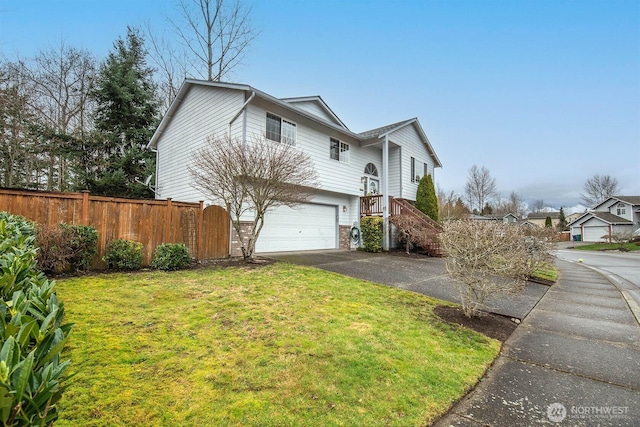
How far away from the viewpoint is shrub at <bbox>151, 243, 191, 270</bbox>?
7.31 m

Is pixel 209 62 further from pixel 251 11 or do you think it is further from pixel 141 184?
pixel 141 184

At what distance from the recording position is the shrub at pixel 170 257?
731 centimetres

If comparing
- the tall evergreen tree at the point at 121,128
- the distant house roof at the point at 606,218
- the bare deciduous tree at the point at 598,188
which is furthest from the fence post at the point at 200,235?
the bare deciduous tree at the point at 598,188

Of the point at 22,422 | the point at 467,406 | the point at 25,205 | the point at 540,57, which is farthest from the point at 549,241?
the point at 25,205

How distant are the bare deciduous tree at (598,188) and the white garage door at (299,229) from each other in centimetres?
6297

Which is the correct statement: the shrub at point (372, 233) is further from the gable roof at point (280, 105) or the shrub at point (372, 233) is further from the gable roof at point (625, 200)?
the gable roof at point (625, 200)

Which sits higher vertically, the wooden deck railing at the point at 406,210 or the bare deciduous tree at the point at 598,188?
the bare deciduous tree at the point at 598,188

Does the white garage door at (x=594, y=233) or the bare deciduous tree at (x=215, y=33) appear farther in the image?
the white garage door at (x=594, y=233)

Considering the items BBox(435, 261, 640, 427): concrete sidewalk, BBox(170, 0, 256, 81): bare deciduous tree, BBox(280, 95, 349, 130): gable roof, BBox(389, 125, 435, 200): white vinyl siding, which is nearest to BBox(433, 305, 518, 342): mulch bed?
BBox(435, 261, 640, 427): concrete sidewalk

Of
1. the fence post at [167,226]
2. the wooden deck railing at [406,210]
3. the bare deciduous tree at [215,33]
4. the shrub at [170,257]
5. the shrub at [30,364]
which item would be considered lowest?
the shrub at [170,257]

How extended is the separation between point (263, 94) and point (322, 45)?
6788mm

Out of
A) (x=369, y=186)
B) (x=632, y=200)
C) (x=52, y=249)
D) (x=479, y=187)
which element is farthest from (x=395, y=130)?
(x=632, y=200)

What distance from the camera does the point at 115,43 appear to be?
1725 centimetres

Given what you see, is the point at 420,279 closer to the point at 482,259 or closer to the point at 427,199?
the point at 482,259
